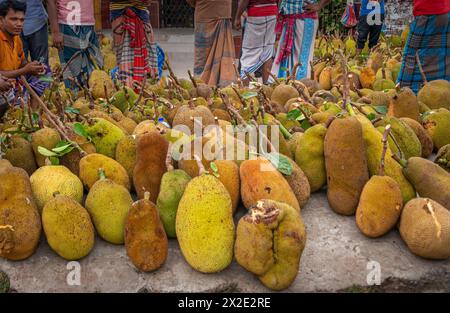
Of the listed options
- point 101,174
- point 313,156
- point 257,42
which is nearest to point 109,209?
point 101,174

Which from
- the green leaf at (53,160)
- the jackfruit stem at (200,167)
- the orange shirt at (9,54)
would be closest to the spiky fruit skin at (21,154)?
the green leaf at (53,160)

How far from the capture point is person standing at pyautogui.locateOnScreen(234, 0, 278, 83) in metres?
4.49

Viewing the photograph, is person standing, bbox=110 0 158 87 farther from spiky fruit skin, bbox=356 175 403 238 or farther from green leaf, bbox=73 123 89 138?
spiky fruit skin, bbox=356 175 403 238

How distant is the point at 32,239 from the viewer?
156cm

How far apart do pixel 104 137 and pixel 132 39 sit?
252 cm

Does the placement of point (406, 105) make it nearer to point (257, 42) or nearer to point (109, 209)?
point (109, 209)

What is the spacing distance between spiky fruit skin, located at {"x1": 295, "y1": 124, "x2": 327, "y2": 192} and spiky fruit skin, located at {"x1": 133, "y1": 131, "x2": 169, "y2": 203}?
552 mm

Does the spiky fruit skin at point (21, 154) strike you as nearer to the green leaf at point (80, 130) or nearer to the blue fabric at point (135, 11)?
the green leaf at point (80, 130)

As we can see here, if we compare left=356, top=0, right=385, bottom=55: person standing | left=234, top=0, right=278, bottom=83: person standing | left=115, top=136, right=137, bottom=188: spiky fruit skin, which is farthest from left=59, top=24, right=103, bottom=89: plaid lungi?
left=356, top=0, right=385, bottom=55: person standing

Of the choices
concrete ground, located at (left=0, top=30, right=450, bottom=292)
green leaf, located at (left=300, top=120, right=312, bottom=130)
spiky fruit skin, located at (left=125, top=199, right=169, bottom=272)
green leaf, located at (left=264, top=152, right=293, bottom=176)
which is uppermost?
green leaf, located at (left=264, top=152, right=293, bottom=176)

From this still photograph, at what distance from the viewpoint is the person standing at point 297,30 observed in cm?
Answer: 430

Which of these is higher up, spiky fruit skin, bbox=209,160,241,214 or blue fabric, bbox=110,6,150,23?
blue fabric, bbox=110,6,150,23
